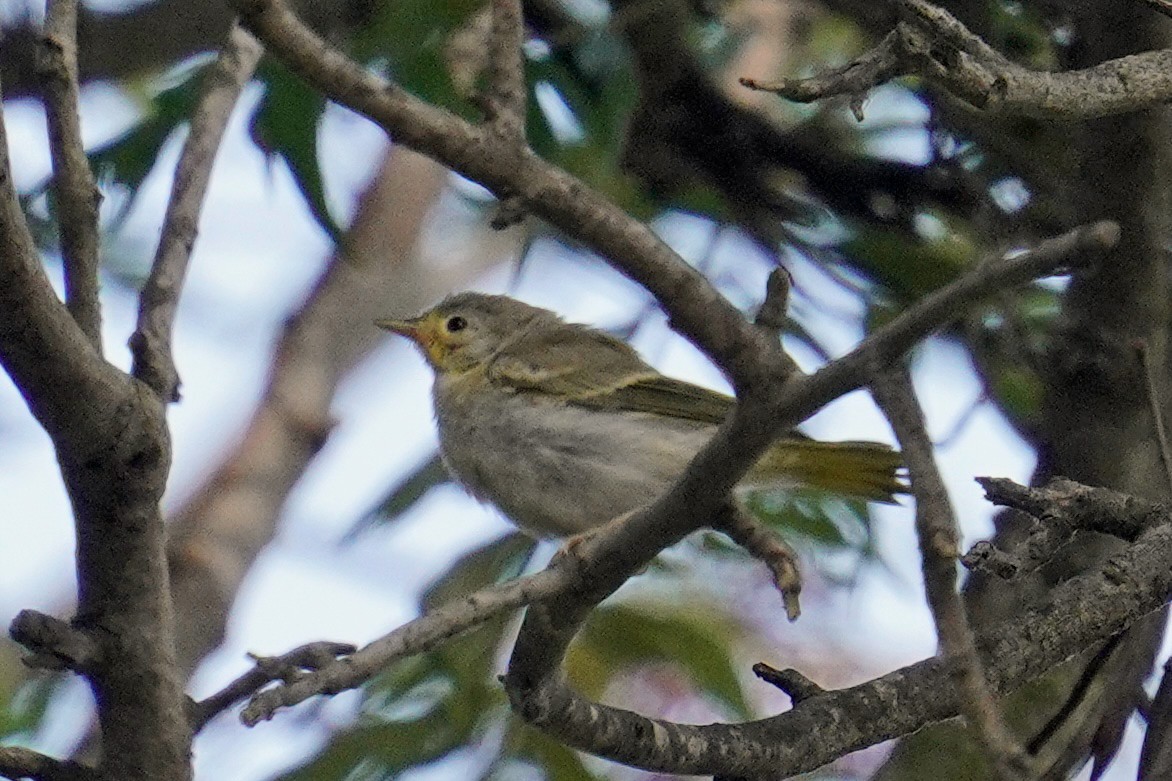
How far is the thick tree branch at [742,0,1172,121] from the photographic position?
2.03m

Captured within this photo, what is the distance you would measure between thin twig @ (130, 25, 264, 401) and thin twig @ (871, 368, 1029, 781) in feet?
3.71

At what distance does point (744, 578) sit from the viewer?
4.74 m

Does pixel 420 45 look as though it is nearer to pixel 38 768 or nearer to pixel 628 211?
pixel 628 211

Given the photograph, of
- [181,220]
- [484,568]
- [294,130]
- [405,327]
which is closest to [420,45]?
[294,130]

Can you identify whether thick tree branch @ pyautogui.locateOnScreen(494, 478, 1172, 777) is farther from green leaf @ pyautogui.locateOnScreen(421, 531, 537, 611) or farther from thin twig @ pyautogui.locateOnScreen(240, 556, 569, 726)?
green leaf @ pyautogui.locateOnScreen(421, 531, 537, 611)

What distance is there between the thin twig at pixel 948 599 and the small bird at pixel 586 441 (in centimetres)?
210

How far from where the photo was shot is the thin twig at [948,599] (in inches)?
63.4

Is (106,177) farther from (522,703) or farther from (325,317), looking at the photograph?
(522,703)

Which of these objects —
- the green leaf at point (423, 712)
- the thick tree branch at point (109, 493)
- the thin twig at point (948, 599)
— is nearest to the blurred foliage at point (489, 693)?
the green leaf at point (423, 712)

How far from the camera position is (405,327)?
5.33m

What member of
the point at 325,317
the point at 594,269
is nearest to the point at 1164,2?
the point at 594,269

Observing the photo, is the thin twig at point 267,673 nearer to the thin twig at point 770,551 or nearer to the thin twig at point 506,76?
the thin twig at point 770,551

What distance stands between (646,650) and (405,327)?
1921 mm

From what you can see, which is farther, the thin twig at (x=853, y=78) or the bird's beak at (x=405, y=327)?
the bird's beak at (x=405, y=327)
